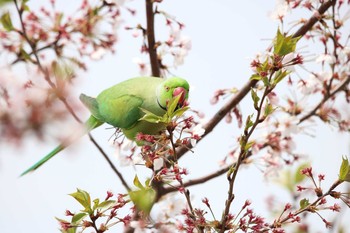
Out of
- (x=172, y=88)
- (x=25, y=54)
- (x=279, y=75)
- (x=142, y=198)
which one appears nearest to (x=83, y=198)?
(x=142, y=198)

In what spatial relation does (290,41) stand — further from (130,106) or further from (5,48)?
(5,48)

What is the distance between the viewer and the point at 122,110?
2.49 metres

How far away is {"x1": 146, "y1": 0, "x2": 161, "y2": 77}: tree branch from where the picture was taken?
9.05ft

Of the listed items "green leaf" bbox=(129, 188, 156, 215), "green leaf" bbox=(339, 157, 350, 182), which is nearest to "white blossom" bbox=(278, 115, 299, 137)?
"green leaf" bbox=(339, 157, 350, 182)

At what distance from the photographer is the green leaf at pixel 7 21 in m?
2.88

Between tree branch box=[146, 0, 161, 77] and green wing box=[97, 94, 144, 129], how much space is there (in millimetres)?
565

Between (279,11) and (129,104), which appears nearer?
(129,104)

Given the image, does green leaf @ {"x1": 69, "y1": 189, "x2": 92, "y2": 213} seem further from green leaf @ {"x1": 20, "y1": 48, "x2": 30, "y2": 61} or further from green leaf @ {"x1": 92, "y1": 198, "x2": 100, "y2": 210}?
green leaf @ {"x1": 20, "y1": 48, "x2": 30, "y2": 61}

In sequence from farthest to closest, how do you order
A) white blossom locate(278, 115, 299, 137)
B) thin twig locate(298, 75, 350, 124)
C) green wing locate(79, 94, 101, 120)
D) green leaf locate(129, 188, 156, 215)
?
white blossom locate(278, 115, 299, 137), thin twig locate(298, 75, 350, 124), green wing locate(79, 94, 101, 120), green leaf locate(129, 188, 156, 215)

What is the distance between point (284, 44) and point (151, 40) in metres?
1.47

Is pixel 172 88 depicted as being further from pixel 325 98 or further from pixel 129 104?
pixel 325 98

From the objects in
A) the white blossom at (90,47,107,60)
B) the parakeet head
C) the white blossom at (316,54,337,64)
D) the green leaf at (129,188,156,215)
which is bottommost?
the green leaf at (129,188,156,215)

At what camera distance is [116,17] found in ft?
12.0

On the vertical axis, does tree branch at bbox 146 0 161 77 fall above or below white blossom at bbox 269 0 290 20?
above
